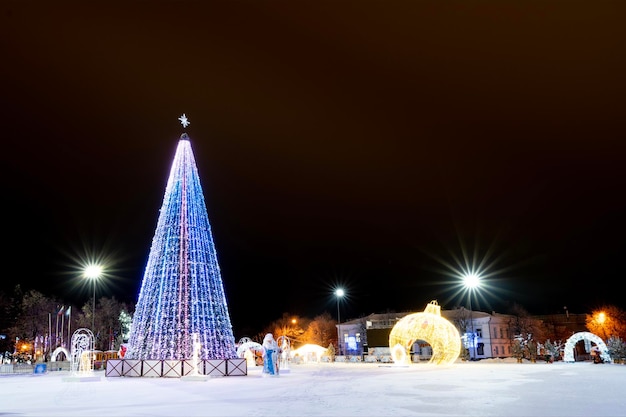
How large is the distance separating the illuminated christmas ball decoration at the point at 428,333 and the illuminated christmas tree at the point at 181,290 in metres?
12.8

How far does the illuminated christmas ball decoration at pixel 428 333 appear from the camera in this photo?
119 feet

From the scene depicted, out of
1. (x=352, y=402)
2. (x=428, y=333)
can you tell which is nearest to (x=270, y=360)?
(x=428, y=333)

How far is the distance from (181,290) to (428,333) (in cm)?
1792

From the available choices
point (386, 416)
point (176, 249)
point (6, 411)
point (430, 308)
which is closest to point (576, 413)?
point (386, 416)

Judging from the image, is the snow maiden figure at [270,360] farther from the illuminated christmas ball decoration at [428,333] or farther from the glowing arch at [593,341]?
the glowing arch at [593,341]

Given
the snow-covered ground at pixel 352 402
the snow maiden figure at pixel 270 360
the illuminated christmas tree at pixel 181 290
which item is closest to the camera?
the snow-covered ground at pixel 352 402

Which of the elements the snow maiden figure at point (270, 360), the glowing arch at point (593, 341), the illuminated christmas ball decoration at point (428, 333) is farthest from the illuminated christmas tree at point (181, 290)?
the glowing arch at point (593, 341)

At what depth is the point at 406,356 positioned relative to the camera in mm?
37562

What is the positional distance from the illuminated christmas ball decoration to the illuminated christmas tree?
12.8 meters

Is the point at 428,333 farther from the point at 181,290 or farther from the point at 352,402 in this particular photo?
the point at 352,402

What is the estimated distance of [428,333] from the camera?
36.9 metres

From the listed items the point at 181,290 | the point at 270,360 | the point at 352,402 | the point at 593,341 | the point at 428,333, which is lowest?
the point at 593,341

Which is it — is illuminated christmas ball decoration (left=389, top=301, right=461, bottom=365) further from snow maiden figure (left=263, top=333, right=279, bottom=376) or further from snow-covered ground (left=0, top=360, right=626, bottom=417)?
snow-covered ground (left=0, top=360, right=626, bottom=417)

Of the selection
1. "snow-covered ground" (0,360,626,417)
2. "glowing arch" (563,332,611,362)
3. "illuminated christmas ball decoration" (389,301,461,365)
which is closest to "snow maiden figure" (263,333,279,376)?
"snow-covered ground" (0,360,626,417)
